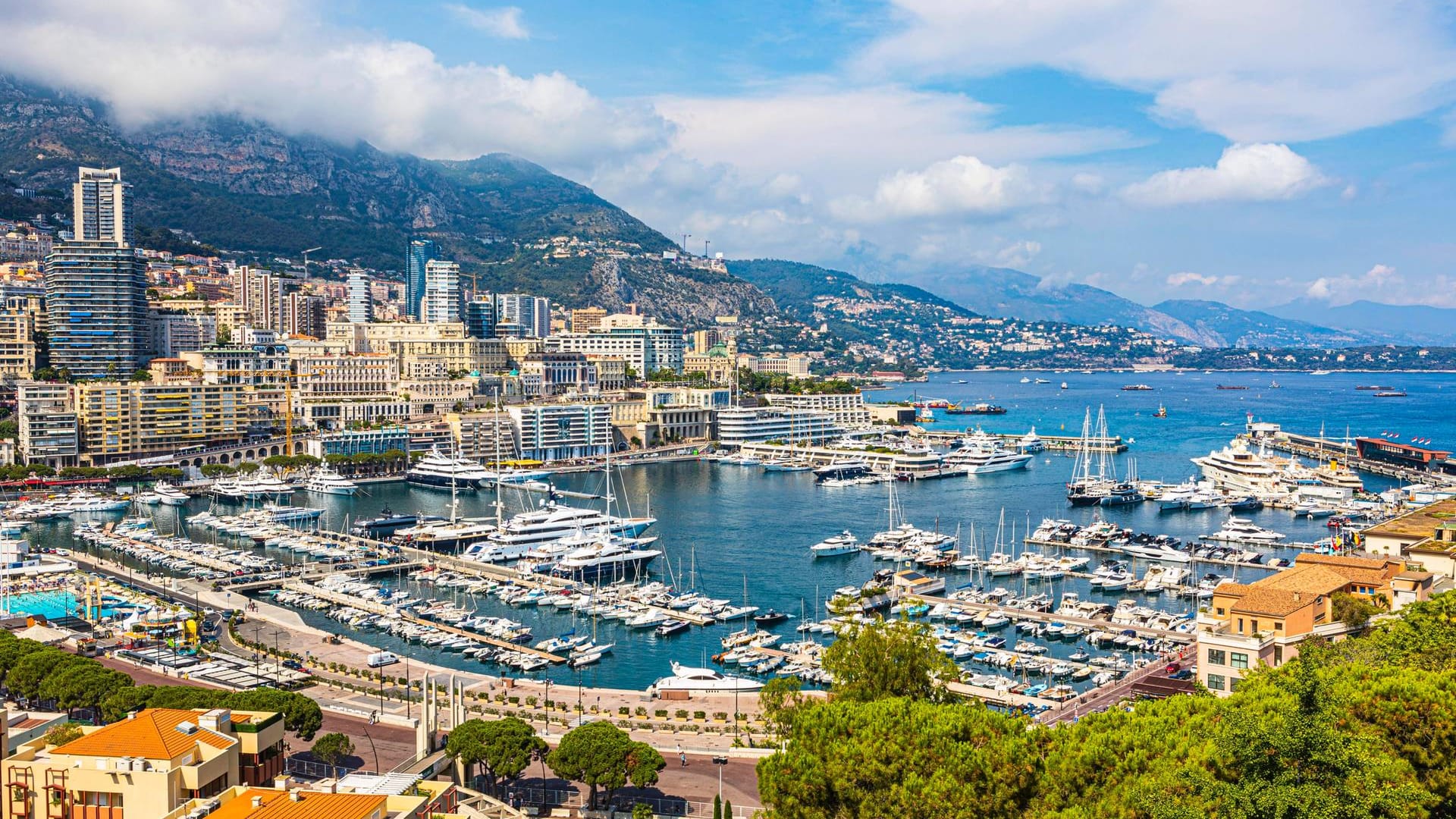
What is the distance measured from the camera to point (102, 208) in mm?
96812

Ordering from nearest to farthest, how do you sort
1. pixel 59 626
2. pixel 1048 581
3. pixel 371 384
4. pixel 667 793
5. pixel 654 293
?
pixel 667 793 → pixel 59 626 → pixel 1048 581 → pixel 371 384 → pixel 654 293

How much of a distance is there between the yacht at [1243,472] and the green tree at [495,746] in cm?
4854

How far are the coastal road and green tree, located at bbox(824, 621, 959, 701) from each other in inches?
148

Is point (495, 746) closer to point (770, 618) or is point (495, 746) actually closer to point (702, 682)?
point (702, 682)

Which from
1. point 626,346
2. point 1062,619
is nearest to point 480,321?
point 626,346

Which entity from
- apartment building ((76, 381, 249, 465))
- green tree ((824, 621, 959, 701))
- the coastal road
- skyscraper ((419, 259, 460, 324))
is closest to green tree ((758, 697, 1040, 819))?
green tree ((824, 621, 959, 701))

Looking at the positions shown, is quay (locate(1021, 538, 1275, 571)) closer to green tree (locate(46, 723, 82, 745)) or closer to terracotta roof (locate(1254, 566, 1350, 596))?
terracotta roof (locate(1254, 566, 1350, 596))

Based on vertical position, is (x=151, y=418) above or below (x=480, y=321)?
below

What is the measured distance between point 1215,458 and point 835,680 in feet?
168

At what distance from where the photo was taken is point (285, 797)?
42.2ft

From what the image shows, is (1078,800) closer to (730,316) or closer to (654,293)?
(654,293)

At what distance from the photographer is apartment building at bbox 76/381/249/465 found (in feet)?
211

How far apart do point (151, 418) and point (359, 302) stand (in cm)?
5374

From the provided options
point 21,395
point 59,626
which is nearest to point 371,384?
point 21,395
